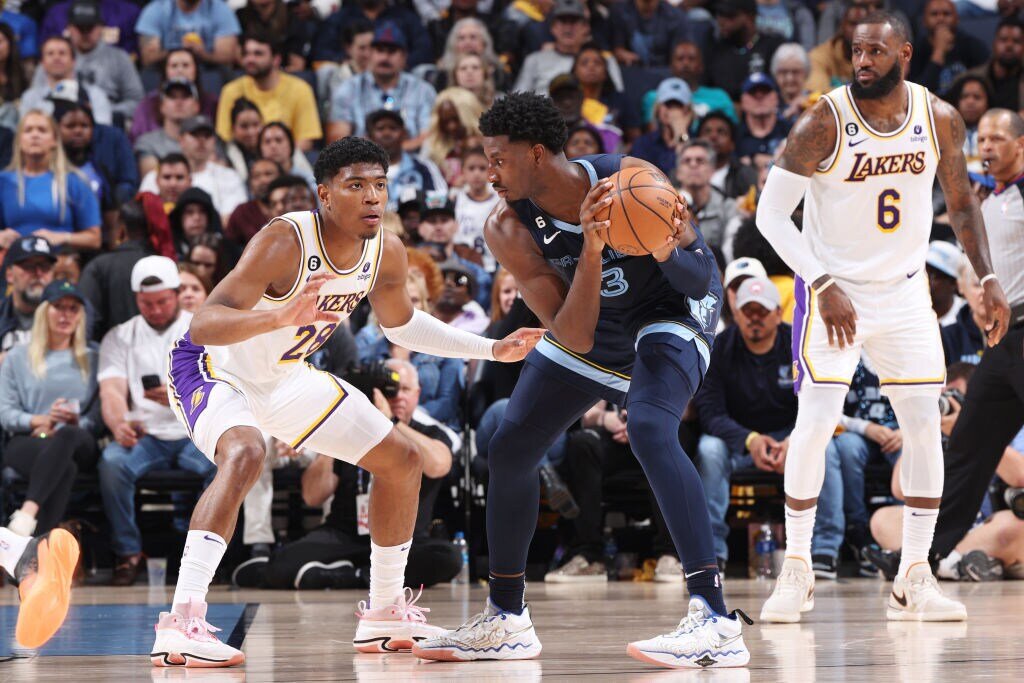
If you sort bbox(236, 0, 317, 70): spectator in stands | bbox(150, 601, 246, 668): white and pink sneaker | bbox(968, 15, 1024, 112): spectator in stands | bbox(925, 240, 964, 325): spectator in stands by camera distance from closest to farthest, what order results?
bbox(150, 601, 246, 668): white and pink sneaker < bbox(925, 240, 964, 325): spectator in stands < bbox(968, 15, 1024, 112): spectator in stands < bbox(236, 0, 317, 70): spectator in stands

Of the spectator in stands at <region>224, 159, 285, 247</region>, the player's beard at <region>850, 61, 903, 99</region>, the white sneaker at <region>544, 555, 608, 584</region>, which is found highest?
the spectator in stands at <region>224, 159, 285, 247</region>

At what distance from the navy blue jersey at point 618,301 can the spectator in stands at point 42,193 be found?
643 cm

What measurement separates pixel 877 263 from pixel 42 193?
6.70 meters

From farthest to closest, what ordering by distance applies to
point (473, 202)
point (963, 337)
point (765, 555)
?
point (473, 202) < point (963, 337) < point (765, 555)

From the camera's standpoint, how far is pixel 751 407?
27.6ft

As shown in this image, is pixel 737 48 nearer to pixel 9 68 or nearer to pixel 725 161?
pixel 725 161

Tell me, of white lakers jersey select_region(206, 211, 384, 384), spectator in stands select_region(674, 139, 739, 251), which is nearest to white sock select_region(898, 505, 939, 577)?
white lakers jersey select_region(206, 211, 384, 384)

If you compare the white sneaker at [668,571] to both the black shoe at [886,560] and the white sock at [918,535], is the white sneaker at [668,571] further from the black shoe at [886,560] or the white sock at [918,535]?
the white sock at [918,535]

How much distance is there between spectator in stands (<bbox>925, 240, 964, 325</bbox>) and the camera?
8844 millimetres

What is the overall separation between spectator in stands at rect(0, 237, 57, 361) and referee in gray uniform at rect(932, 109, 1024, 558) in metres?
5.81

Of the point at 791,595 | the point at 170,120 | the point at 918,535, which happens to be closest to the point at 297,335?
the point at 791,595

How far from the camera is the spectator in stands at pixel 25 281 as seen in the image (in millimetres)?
8922

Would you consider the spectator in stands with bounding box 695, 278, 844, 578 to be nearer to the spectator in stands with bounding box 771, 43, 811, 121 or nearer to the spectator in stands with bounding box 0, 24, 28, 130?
the spectator in stands with bounding box 771, 43, 811, 121

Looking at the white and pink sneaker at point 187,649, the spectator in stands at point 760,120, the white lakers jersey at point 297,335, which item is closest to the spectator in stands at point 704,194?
the spectator in stands at point 760,120
